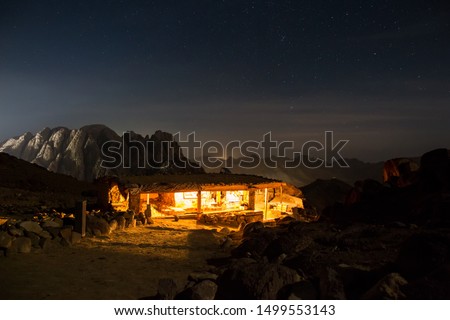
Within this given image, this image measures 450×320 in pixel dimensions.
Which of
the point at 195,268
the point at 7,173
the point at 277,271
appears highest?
the point at 7,173

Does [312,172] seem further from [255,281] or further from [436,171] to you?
[255,281]

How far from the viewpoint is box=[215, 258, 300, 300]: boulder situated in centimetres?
656

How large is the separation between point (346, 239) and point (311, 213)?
15.2 metres

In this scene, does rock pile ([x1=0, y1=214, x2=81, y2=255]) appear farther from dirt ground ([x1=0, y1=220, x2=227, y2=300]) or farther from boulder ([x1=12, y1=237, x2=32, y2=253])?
dirt ground ([x1=0, y1=220, x2=227, y2=300])

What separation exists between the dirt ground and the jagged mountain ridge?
1685 inches

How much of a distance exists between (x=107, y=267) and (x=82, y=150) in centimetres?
7025

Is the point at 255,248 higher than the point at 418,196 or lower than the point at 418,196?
lower

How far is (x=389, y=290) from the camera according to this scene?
5.54 meters

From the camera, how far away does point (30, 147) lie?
85625 mm

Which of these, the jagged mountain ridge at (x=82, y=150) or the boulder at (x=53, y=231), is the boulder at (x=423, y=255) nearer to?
the boulder at (x=53, y=231)

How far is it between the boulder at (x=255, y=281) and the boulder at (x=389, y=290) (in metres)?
1.51

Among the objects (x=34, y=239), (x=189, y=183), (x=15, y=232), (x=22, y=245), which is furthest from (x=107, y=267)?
(x=189, y=183)

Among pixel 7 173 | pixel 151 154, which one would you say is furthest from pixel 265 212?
pixel 151 154

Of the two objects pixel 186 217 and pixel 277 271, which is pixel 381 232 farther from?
pixel 186 217
